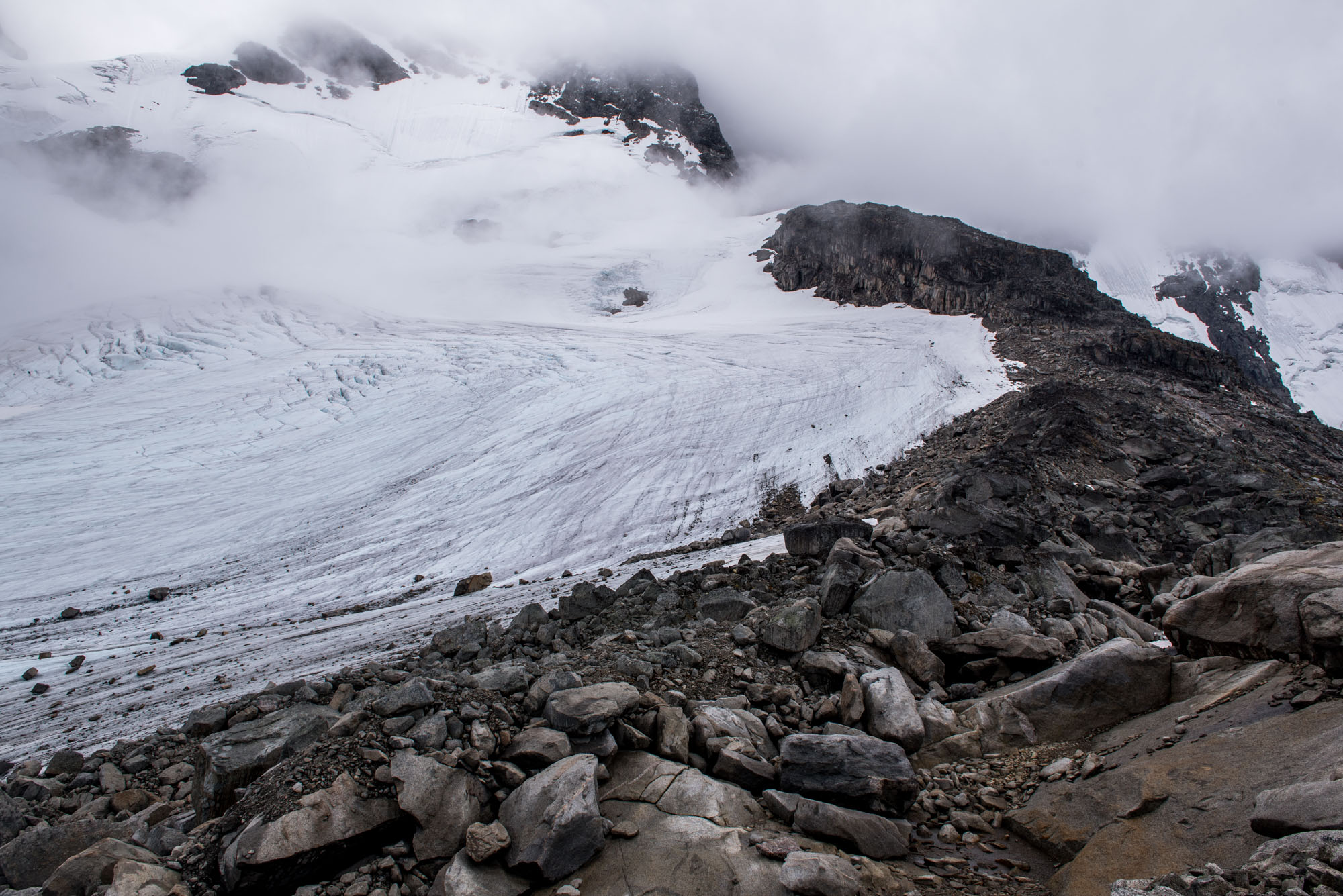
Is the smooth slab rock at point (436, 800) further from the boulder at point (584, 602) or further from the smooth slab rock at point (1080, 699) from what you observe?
the boulder at point (584, 602)

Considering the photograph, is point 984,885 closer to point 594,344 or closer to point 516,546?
point 516,546

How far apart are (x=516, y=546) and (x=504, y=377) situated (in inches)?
411

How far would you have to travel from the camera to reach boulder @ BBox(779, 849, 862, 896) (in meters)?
2.90

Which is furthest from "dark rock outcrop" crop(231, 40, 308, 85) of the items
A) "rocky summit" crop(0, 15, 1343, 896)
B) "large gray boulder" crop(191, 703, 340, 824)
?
"large gray boulder" crop(191, 703, 340, 824)

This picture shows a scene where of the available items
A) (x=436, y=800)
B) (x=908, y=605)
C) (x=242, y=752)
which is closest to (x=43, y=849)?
(x=242, y=752)

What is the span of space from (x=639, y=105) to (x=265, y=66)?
4718cm

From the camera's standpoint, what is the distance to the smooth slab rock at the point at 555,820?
3117mm

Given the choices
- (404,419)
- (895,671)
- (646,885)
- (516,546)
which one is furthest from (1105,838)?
(404,419)

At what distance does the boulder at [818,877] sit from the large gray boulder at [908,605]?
3.06 meters

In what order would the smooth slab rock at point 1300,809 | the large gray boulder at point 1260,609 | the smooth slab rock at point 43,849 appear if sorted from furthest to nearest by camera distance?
the large gray boulder at point 1260,609 → the smooth slab rock at point 43,849 → the smooth slab rock at point 1300,809

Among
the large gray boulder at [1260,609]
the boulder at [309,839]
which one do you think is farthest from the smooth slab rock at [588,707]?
the large gray boulder at [1260,609]

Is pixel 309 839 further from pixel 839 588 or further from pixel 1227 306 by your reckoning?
pixel 1227 306

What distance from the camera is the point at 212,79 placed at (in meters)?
70.4

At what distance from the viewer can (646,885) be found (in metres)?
3.05
